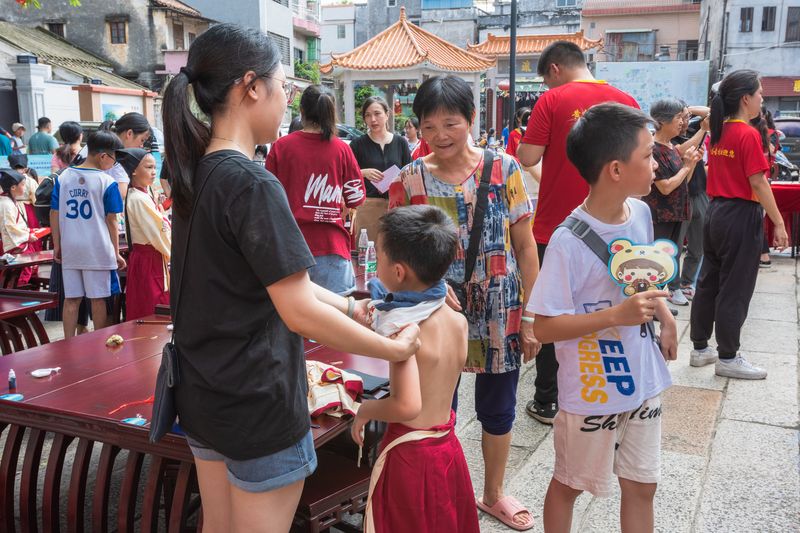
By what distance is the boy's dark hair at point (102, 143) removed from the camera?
4.15m

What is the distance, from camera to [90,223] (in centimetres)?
424

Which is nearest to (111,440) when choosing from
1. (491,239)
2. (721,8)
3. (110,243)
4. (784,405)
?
(491,239)

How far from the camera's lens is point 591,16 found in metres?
32.8

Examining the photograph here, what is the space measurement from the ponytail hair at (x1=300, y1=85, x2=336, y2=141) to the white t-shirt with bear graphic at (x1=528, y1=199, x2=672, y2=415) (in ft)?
6.42

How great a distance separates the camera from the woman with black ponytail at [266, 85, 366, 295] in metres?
3.54

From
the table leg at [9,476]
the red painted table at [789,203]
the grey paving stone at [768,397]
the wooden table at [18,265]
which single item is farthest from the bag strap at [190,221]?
the red painted table at [789,203]

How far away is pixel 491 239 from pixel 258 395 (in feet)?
4.22

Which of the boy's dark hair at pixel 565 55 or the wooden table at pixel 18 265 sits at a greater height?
the boy's dark hair at pixel 565 55

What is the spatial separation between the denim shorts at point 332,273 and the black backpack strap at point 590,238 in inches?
73.8

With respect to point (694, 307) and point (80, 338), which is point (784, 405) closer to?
point (694, 307)

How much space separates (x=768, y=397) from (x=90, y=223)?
168 inches

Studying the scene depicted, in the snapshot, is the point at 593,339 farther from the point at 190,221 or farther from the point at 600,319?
the point at 190,221

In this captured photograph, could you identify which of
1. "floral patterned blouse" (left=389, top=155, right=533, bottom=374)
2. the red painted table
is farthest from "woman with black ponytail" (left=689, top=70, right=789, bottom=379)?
the red painted table

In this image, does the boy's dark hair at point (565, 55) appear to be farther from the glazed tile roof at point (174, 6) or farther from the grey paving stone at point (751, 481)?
the glazed tile roof at point (174, 6)
